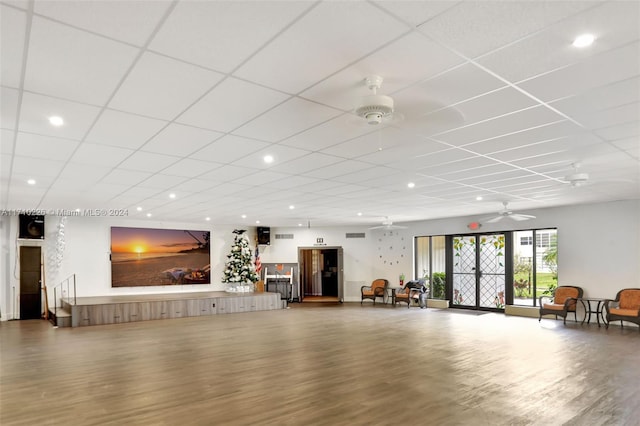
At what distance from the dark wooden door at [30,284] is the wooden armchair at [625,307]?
46.5ft

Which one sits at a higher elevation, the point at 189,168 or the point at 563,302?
the point at 189,168

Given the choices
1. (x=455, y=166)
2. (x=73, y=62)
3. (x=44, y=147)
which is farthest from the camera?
(x=455, y=166)

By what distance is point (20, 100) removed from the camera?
3438 mm

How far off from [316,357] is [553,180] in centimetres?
496

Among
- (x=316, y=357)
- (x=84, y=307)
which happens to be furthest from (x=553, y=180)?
(x=84, y=307)

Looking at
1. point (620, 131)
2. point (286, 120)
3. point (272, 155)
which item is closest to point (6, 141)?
point (272, 155)

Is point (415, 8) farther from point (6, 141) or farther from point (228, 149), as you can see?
point (6, 141)

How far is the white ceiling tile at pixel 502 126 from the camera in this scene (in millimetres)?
3924

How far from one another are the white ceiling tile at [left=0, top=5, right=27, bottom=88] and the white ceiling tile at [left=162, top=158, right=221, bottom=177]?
261 cm

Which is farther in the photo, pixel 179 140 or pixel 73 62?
pixel 179 140

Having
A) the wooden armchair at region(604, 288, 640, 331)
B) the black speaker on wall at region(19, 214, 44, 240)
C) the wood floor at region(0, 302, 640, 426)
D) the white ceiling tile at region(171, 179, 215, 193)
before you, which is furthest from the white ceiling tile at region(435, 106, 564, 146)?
the black speaker on wall at region(19, 214, 44, 240)

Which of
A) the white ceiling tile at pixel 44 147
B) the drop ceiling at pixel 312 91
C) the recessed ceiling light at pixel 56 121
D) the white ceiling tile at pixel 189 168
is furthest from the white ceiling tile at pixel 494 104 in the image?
the white ceiling tile at pixel 44 147

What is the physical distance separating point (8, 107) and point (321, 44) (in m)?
2.83

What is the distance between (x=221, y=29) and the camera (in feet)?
7.99
